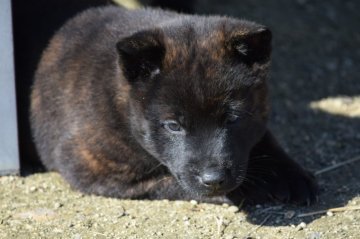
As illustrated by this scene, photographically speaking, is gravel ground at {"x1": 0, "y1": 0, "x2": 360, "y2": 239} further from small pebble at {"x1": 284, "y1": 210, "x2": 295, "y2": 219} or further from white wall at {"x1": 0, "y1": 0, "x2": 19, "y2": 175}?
white wall at {"x1": 0, "y1": 0, "x2": 19, "y2": 175}

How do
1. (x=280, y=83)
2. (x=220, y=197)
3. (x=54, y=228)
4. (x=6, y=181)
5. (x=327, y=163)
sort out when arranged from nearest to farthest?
(x=54, y=228), (x=220, y=197), (x=6, y=181), (x=327, y=163), (x=280, y=83)

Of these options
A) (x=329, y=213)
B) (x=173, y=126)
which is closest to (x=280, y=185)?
(x=329, y=213)

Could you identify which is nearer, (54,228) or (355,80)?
(54,228)

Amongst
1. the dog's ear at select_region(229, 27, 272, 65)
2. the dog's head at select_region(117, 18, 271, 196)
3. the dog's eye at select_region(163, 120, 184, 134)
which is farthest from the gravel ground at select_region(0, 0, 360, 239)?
the dog's ear at select_region(229, 27, 272, 65)

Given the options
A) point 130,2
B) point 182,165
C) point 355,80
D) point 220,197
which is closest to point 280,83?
point 355,80

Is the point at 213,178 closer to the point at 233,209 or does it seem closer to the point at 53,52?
the point at 233,209

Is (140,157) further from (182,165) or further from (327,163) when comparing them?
(327,163)

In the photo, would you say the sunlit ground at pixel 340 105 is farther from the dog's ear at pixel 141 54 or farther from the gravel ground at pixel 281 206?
the dog's ear at pixel 141 54

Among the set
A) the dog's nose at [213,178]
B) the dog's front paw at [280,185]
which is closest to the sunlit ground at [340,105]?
the dog's front paw at [280,185]
